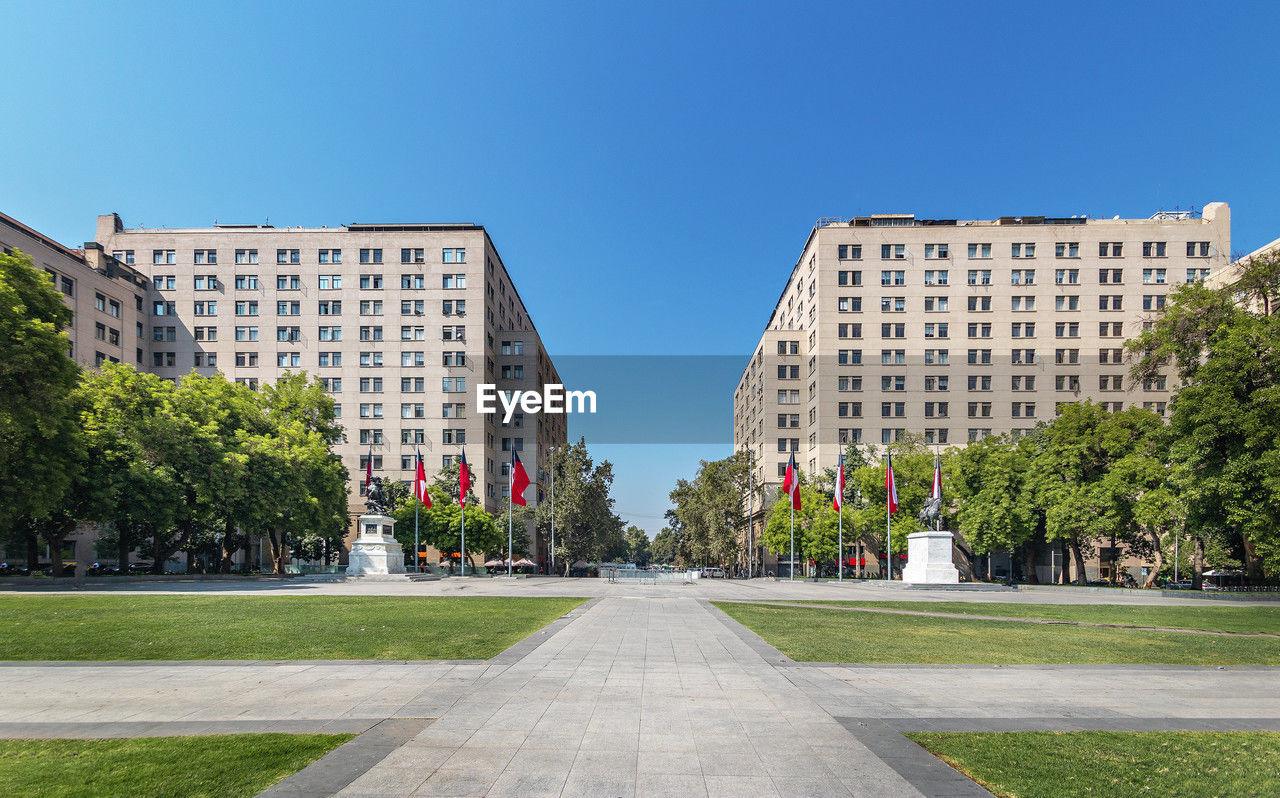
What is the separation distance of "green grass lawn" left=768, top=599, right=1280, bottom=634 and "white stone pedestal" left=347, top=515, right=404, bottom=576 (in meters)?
34.9

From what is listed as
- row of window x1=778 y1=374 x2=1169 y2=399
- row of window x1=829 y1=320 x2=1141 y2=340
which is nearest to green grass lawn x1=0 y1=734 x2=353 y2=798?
row of window x1=778 y1=374 x2=1169 y2=399

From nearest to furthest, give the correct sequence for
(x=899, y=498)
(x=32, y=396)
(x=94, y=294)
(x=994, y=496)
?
1. (x=32, y=396)
2. (x=994, y=496)
3. (x=899, y=498)
4. (x=94, y=294)

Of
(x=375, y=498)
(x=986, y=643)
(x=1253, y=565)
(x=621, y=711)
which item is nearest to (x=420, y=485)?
(x=375, y=498)

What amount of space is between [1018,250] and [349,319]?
81803mm

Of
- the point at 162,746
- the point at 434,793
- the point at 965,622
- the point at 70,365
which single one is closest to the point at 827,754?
the point at 434,793

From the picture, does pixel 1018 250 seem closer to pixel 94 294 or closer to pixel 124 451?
pixel 124 451

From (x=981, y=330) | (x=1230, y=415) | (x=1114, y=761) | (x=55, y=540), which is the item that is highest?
(x=981, y=330)

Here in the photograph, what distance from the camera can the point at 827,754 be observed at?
7.86m

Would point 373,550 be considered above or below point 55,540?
below

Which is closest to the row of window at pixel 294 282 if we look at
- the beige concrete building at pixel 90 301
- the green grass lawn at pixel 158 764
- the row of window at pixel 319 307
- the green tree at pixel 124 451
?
the row of window at pixel 319 307

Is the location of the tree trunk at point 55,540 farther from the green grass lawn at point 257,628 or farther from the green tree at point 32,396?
the green grass lawn at point 257,628

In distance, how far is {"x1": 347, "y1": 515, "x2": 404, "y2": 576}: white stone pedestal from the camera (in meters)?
53.4

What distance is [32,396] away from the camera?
34281 millimetres

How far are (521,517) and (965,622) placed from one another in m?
69.0
